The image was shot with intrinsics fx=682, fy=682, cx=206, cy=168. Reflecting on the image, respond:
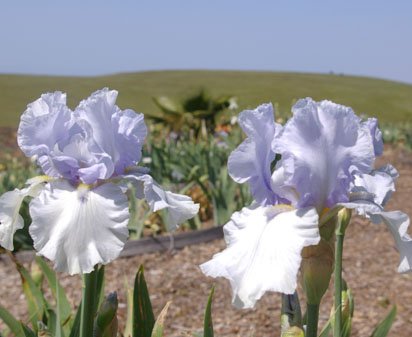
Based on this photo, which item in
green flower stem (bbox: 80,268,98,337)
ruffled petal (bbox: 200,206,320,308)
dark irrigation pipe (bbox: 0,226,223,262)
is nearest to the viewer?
ruffled petal (bbox: 200,206,320,308)

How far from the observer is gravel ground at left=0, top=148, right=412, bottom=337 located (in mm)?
3207

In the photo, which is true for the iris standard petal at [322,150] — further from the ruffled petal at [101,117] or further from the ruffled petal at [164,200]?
the ruffled petal at [101,117]

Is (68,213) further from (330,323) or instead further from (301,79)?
(301,79)

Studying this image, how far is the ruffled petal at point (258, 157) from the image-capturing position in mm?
1269

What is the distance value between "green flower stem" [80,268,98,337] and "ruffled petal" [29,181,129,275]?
3.9 inches

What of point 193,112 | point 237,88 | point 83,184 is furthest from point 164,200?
point 237,88

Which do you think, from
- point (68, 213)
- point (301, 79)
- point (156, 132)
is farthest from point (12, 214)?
point (301, 79)

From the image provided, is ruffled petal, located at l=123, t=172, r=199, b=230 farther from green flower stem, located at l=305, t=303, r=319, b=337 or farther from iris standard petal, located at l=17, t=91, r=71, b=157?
green flower stem, located at l=305, t=303, r=319, b=337

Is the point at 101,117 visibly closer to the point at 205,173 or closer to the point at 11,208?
the point at 11,208

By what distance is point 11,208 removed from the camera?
1.47m

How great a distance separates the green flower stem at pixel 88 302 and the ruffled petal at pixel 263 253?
34 cm

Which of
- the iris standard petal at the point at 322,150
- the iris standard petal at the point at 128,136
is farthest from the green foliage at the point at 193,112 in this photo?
the iris standard petal at the point at 322,150

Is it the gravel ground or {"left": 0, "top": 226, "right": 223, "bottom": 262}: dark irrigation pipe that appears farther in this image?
{"left": 0, "top": 226, "right": 223, "bottom": 262}: dark irrigation pipe

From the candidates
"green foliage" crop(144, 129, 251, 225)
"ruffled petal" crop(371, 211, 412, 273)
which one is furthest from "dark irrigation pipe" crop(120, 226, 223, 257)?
"ruffled petal" crop(371, 211, 412, 273)
